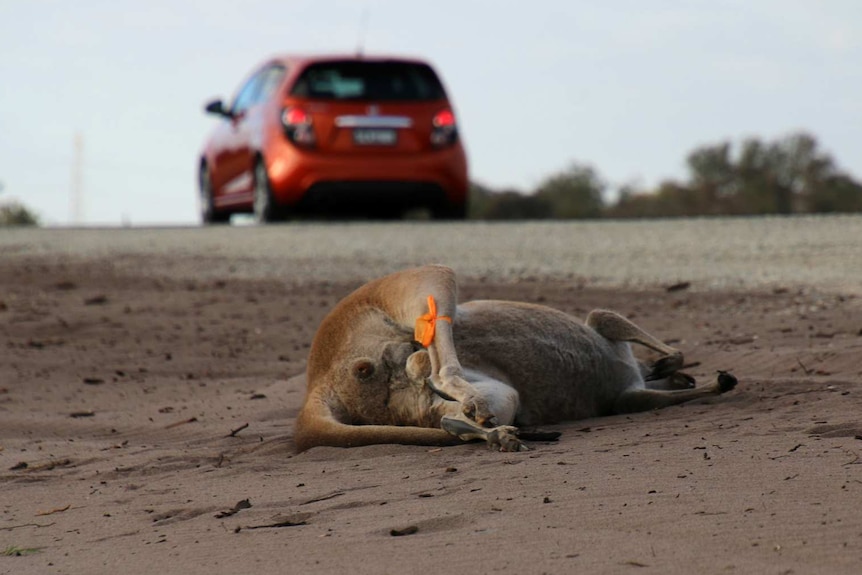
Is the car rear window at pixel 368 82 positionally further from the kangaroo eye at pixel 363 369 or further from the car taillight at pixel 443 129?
the kangaroo eye at pixel 363 369

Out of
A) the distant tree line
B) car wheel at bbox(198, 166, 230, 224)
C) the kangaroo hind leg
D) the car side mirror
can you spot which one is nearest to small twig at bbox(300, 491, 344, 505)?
the kangaroo hind leg

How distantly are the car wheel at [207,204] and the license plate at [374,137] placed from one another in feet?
11.2

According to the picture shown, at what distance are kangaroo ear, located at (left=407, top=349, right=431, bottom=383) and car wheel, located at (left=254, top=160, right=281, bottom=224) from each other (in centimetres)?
948

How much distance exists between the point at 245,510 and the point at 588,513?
1107 mm

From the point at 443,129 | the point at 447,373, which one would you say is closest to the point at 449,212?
the point at 443,129

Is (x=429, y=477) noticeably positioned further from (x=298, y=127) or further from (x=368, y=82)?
(x=368, y=82)

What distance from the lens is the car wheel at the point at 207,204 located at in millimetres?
17109

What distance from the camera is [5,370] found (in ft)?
26.8

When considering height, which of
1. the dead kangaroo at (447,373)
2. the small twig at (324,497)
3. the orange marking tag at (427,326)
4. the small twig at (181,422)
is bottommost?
the small twig at (181,422)

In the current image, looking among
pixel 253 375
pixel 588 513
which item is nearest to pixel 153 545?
pixel 588 513

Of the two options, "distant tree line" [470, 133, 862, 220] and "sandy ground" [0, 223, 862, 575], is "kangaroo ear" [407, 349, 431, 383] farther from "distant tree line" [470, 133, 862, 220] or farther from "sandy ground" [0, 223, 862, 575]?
"distant tree line" [470, 133, 862, 220]

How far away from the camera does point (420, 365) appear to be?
5.02 m

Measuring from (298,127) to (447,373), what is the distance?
9.25 meters

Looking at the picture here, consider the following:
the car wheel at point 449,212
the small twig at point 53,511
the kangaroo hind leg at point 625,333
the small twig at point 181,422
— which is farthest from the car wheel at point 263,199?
the small twig at point 53,511
